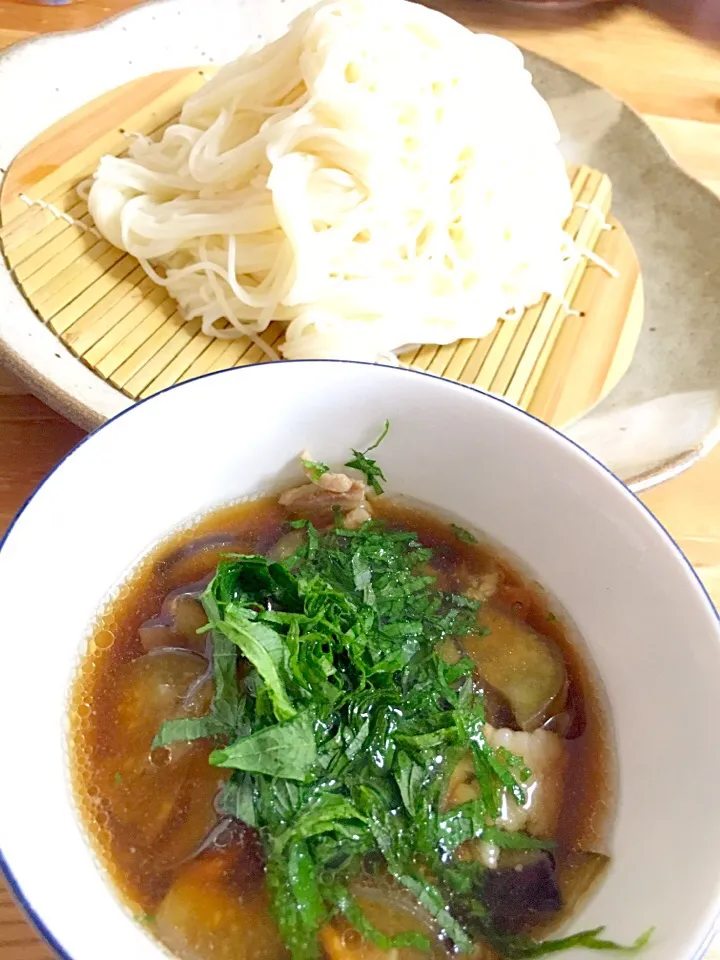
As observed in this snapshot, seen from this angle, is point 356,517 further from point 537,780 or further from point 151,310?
point 151,310

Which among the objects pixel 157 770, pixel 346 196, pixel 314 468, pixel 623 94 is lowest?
pixel 157 770

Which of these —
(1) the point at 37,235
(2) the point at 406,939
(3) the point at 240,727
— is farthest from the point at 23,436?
(2) the point at 406,939

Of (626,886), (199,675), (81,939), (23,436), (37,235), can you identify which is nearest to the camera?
(81,939)

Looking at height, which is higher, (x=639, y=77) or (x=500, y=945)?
(x=639, y=77)

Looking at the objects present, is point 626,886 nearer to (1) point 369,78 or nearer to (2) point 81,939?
(2) point 81,939

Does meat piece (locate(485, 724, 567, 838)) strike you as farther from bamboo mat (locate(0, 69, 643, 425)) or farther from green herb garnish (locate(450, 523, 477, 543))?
bamboo mat (locate(0, 69, 643, 425))

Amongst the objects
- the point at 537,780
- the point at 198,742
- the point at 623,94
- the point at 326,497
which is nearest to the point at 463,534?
the point at 326,497

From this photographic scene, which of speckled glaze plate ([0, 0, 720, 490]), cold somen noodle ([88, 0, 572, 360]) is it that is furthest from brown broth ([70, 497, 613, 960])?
cold somen noodle ([88, 0, 572, 360])
